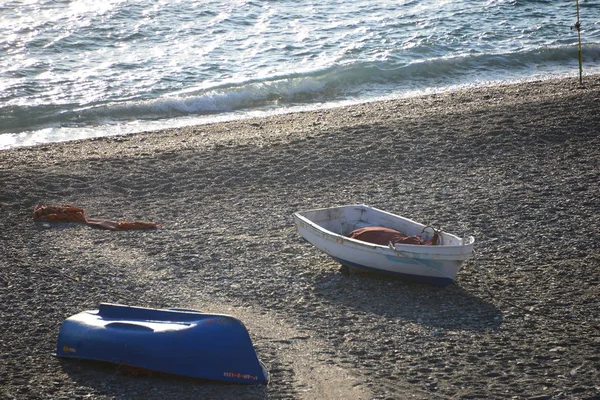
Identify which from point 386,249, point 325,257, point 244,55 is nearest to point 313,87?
point 244,55

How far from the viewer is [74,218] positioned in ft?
34.1

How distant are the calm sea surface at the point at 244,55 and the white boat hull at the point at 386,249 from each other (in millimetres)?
7580

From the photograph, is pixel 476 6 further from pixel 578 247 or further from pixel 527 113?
pixel 578 247

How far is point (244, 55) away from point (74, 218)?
11.3 metres

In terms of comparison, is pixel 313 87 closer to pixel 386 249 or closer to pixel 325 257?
pixel 325 257

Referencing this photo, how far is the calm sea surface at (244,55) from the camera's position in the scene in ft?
55.6

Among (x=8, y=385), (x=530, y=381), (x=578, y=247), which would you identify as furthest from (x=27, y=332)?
(x=578, y=247)

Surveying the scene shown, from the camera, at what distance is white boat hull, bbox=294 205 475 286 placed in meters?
7.71

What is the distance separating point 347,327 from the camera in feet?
23.7

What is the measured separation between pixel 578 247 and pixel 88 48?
52.2ft

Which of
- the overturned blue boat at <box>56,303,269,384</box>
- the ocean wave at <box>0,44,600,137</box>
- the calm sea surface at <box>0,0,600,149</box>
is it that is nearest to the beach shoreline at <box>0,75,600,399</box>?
the overturned blue boat at <box>56,303,269,384</box>

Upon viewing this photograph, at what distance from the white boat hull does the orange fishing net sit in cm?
248

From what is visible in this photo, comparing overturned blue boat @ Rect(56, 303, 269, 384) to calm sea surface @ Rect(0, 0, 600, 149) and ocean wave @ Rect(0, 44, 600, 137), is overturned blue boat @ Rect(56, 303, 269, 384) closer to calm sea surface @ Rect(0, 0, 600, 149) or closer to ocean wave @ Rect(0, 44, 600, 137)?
calm sea surface @ Rect(0, 0, 600, 149)

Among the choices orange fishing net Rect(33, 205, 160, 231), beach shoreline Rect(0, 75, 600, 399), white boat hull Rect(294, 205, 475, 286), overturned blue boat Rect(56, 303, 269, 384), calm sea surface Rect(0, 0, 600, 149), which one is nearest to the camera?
overturned blue boat Rect(56, 303, 269, 384)
